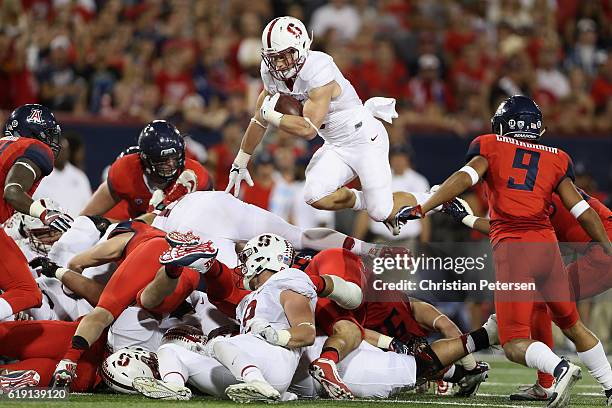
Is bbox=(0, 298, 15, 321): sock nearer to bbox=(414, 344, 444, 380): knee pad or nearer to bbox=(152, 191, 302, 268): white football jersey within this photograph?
bbox=(152, 191, 302, 268): white football jersey

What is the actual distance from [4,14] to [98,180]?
225cm

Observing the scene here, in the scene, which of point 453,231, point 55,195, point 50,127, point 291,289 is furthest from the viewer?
point 453,231

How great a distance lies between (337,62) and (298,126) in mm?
5976

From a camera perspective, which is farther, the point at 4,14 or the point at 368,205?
the point at 4,14

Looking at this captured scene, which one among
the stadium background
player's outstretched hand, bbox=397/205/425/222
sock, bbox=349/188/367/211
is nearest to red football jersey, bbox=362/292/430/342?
player's outstretched hand, bbox=397/205/425/222

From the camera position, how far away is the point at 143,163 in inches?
327

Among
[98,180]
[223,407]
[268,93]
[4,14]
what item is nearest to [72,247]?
[268,93]

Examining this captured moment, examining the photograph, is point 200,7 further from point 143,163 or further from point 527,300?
point 527,300

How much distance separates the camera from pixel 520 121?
6.72m

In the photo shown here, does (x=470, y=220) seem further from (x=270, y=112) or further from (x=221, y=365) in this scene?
(x=221, y=365)

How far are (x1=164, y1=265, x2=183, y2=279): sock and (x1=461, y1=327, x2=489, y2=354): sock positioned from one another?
1741mm

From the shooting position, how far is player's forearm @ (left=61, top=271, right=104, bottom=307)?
276 inches

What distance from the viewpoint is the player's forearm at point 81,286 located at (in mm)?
7020

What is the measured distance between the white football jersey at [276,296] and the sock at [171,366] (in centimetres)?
40
